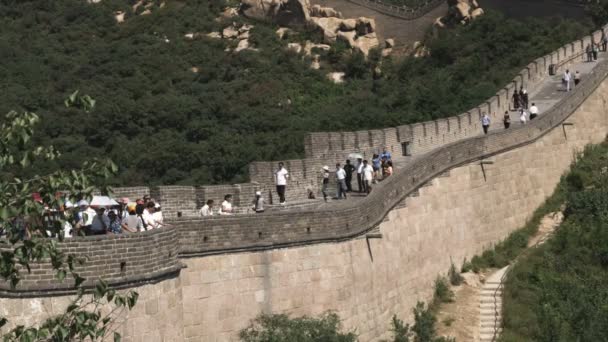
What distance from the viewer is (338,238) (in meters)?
22.3

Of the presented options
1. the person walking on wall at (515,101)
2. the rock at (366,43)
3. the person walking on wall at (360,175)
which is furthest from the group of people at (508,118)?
the rock at (366,43)

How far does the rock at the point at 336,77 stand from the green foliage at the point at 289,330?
3768 cm

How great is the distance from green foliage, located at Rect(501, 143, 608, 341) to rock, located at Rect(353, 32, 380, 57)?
29.2 metres

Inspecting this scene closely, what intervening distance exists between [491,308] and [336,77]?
32466 mm

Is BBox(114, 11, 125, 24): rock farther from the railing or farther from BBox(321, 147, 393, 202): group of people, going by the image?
BBox(321, 147, 393, 202): group of people

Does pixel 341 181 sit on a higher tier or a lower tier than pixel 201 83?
lower

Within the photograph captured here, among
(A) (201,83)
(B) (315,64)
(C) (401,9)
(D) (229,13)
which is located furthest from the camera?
(D) (229,13)

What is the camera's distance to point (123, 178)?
39.1m

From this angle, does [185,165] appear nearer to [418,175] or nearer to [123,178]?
[123,178]

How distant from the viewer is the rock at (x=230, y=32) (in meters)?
63.7

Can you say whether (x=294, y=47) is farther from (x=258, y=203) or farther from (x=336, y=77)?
(x=258, y=203)

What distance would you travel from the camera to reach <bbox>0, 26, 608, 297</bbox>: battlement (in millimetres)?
16828

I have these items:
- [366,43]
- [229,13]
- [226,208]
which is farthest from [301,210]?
[229,13]

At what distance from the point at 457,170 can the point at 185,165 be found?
14.3 meters
